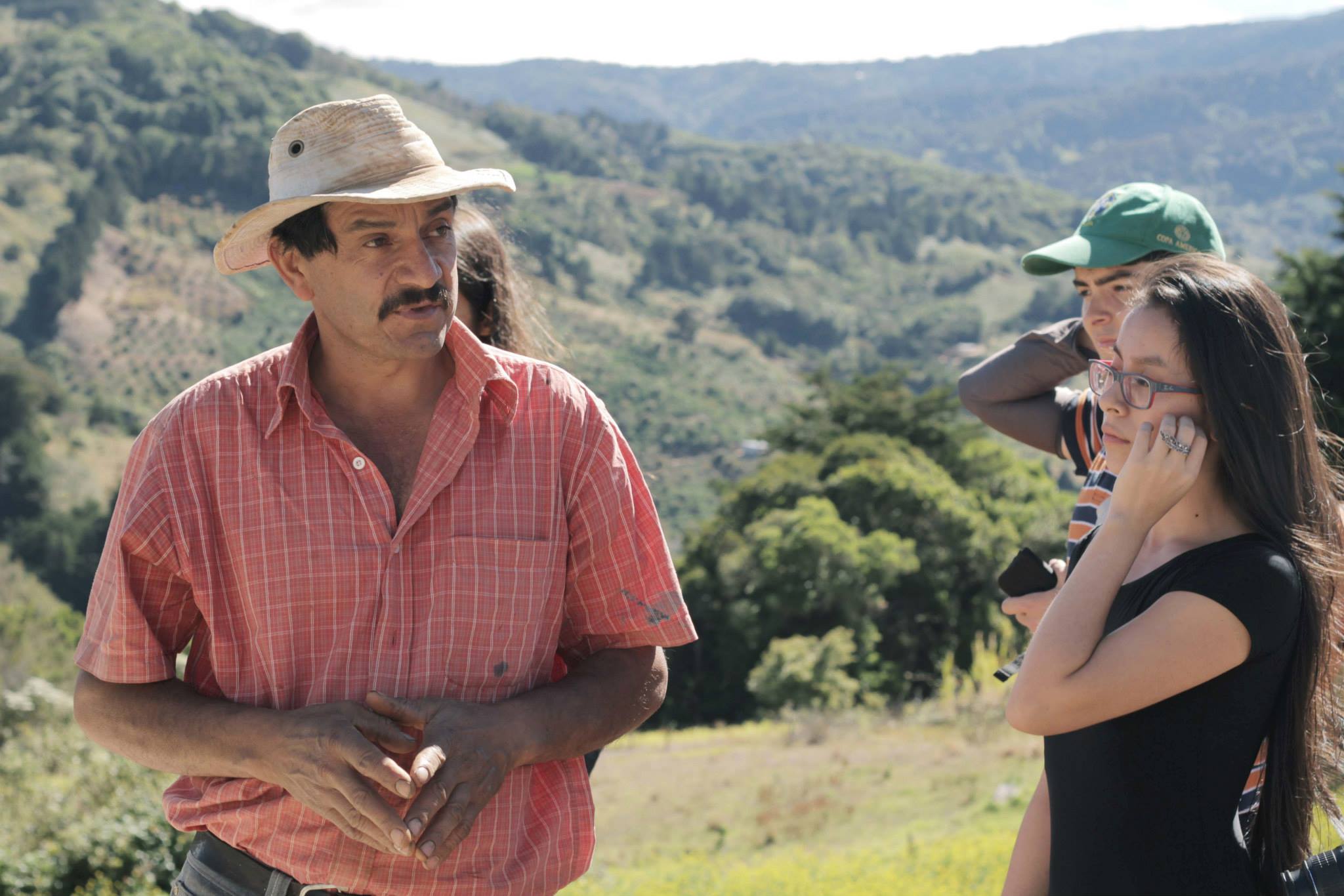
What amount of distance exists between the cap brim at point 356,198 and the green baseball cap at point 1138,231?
1154mm

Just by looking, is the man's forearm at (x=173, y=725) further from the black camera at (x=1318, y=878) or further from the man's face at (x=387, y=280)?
the black camera at (x=1318, y=878)

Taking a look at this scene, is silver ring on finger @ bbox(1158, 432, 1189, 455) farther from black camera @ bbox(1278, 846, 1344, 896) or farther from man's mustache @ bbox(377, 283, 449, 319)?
man's mustache @ bbox(377, 283, 449, 319)

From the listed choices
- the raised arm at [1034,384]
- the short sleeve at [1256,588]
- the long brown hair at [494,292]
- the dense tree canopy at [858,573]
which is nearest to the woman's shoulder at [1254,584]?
the short sleeve at [1256,588]

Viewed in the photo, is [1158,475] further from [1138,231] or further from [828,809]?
[828,809]

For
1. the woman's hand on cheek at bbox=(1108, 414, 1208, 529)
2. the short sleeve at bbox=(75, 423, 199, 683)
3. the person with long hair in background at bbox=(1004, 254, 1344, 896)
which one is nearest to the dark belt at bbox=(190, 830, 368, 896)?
the short sleeve at bbox=(75, 423, 199, 683)

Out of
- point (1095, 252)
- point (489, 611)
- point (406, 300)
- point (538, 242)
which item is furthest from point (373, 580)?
point (538, 242)

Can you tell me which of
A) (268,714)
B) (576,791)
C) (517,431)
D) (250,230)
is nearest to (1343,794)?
(576,791)

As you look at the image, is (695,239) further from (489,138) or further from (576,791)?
(576,791)

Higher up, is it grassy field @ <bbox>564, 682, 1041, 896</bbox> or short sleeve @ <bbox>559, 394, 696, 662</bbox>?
short sleeve @ <bbox>559, 394, 696, 662</bbox>

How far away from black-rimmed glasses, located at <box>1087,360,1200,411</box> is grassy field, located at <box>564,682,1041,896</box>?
13.7ft

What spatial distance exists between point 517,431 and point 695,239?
124764 millimetres

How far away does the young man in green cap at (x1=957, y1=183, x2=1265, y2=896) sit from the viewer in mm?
1974

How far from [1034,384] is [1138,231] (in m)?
0.50

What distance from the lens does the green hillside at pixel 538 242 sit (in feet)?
246
